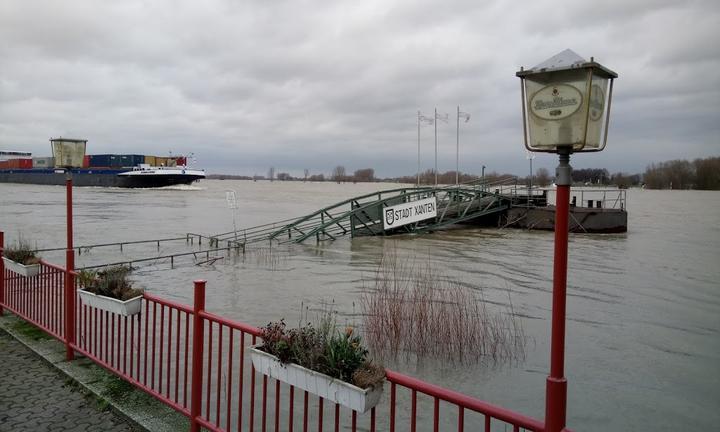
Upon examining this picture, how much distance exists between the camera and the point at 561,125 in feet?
9.22

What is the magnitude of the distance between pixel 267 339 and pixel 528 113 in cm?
237

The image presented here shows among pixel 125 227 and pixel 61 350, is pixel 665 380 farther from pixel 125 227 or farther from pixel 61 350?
pixel 125 227

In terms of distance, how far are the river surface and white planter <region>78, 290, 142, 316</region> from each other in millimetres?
4505

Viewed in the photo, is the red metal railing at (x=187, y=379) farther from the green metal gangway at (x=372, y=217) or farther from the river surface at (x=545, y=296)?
the green metal gangway at (x=372, y=217)

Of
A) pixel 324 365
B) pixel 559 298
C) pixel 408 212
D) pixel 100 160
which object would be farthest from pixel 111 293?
pixel 100 160

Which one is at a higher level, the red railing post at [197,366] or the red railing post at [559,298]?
the red railing post at [559,298]

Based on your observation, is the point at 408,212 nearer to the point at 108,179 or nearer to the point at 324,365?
the point at 324,365

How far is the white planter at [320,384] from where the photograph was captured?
3.32 m

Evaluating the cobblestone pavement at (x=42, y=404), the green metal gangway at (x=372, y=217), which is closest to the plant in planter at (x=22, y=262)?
the cobblestone pavement at (x=42, y=404)

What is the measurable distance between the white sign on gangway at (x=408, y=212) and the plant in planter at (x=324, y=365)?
75.9ft

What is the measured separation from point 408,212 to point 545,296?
520 inches

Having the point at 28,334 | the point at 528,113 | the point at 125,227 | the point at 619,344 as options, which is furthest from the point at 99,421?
the point at 125,227

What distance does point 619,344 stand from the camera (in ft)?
34.4

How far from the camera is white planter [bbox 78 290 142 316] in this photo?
551cm
